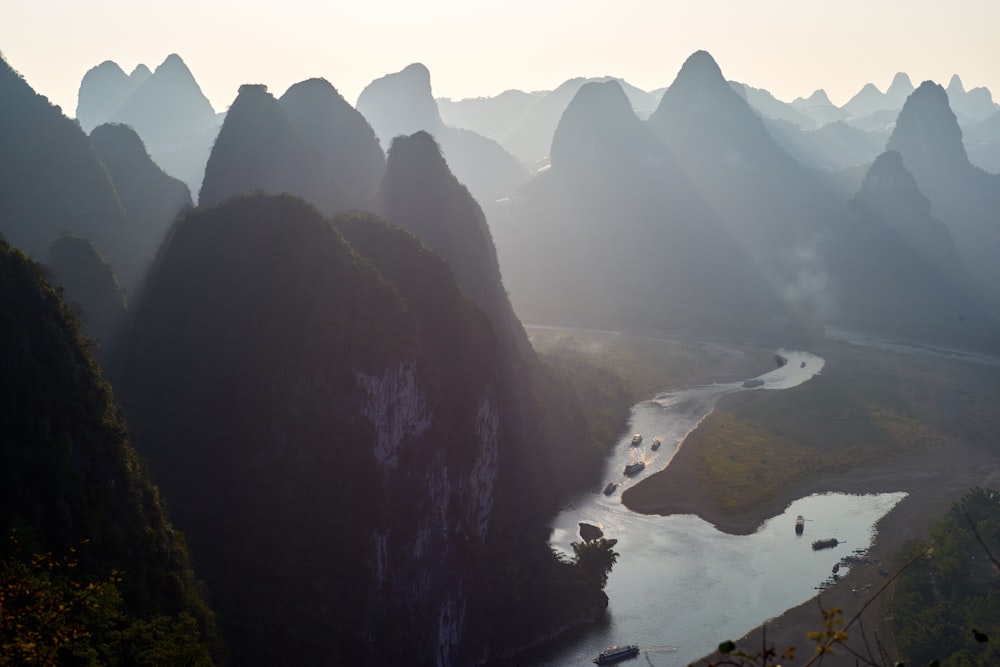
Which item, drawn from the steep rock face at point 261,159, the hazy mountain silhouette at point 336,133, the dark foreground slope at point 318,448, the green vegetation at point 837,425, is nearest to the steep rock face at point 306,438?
the dark foreground slope at point 318,448

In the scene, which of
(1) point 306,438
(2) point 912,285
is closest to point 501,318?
(1) point 306,438

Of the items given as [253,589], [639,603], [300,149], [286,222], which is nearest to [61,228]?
[300,149]

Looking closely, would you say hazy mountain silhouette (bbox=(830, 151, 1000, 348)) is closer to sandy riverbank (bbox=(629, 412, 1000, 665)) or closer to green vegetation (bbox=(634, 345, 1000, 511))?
green vegetation (bbox=(634, 345, 1000, 511))

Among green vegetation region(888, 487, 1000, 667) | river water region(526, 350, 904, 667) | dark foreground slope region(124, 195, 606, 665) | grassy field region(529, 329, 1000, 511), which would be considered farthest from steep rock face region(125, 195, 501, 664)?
grassy field region(529, 329, 1000, 511)

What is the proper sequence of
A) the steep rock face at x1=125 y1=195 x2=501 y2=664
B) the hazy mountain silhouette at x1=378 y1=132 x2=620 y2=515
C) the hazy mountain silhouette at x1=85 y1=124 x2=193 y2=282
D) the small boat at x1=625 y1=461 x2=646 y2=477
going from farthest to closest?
the hazy mountain silhouette at x1=85 y1=124 x2=193 y2=282
the small boat at x1=625 y1=461 x2=646 y2=477
the hazy mountain silhouette at x1=378 y1=132 x2=620 y2=515
the steep rock face at x1=125 y1=195 x2=501 y2=664

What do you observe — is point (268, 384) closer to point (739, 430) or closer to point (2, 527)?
point (2, 527)

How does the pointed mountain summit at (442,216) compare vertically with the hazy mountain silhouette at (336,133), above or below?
below

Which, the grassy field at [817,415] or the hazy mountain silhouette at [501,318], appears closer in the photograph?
the hazy mountain silhouette at [501,318]

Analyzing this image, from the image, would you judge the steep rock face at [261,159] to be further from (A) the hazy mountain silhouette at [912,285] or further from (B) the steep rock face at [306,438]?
(A) the hazy mountain silhouette at [912,285]

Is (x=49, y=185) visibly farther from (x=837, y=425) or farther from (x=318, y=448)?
(x=837, y=425)
